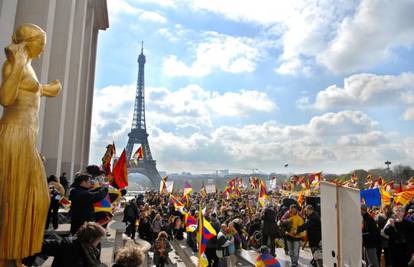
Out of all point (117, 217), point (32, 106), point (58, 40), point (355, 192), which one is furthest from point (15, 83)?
point (117, 217)

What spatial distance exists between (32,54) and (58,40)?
1064 centimetres

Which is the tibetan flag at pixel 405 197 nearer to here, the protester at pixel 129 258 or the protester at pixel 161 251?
Answer: the protester at pixel 161 251

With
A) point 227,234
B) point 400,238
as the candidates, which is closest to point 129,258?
point 400,238

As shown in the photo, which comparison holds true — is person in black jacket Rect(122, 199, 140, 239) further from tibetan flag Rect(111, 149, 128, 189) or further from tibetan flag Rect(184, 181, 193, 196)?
tibetan flag Rect(184, 181, 193, 196)

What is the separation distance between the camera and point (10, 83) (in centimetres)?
281

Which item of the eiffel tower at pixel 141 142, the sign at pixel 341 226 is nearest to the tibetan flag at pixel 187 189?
the sign at pixel 341 226

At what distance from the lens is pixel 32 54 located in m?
3.11

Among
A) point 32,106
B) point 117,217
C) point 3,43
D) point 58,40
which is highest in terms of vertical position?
point 58,40

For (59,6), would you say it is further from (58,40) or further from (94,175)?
(94,175)

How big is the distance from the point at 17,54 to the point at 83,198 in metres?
2.16

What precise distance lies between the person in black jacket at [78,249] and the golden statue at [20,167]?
28 centimetres

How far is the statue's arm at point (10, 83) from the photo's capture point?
2777mm

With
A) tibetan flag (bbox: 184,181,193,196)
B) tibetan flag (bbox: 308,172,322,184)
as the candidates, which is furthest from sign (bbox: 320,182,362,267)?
tibetan flag (bbox: 308,172,322,184)

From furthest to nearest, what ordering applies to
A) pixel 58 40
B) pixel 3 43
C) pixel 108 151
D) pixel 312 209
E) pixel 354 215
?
1. pixel 58 40
2. pixel 108 151
3. pixel 312 209
4. pixel 3 43
5. pixel 354 215
